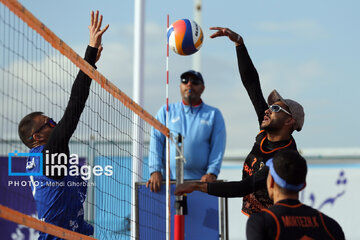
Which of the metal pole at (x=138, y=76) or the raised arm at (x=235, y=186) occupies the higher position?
the metal pole at (x=138, y=76)

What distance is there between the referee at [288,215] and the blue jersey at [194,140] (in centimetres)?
372

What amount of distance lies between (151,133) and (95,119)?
1797mm

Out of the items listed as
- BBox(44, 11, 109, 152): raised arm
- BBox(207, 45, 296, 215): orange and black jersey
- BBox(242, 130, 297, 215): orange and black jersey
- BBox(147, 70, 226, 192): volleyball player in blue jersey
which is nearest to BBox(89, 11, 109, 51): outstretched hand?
BBox(44, 11, 109, 152): raised arm

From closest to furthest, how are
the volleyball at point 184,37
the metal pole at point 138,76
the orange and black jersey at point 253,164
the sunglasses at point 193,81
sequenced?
the orange and black jersey at point 253,164 → the volleyball at point 184,37 → the sunglasses at point 193,81 → the metal pole at point 138,76

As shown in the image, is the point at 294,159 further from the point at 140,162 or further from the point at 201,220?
the point at 140,162

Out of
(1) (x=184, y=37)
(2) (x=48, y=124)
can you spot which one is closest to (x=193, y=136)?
(1) (x=184, y=37)

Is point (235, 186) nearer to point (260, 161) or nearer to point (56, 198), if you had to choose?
point (260, 161)

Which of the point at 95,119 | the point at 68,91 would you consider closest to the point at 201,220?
the point at 95,119

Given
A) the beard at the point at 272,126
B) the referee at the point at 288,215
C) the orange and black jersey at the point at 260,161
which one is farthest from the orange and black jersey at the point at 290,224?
the beard at the point at 272,126

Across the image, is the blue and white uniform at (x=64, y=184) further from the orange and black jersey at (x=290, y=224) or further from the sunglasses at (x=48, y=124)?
the orange and black jersey at (x=290, y=224)

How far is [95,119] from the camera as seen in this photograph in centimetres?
551

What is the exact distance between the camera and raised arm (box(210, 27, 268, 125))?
16.6 ft

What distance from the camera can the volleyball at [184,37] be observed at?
6594 mm

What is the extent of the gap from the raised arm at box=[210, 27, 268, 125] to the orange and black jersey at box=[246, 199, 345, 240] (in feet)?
5.85
